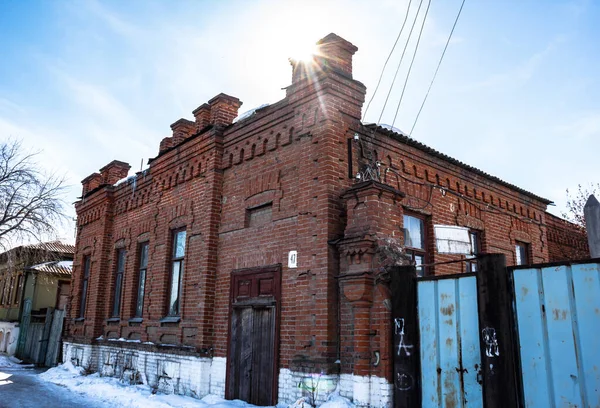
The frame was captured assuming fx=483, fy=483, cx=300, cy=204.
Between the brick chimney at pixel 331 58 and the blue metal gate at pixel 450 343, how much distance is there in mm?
4064

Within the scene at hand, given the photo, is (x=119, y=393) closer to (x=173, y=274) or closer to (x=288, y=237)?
(x=173, y=274)

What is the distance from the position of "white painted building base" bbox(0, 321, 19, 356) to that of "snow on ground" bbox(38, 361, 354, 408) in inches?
426

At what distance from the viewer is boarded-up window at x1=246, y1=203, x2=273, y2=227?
900cm

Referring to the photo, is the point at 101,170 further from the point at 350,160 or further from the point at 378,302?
the point at 378,302

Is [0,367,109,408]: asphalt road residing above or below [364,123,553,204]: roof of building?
below

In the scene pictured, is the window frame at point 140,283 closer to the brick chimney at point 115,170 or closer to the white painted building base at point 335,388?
the brick chimney at point 115,170

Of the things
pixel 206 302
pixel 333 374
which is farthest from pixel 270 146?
pixel 333 374

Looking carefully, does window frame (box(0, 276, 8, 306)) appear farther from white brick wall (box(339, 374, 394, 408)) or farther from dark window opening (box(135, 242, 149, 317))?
white brick wall (box(339, 374, 394, 408))

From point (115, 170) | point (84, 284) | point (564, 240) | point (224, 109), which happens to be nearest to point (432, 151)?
point (224, 109)

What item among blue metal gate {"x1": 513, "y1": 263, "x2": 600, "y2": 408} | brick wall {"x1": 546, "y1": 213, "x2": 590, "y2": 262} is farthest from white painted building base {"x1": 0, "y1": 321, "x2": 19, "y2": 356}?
blue metal gate {"x1": 513, "y1": 263, "x2": 600, "y2": 408}

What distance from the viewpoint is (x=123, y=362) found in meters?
12.4

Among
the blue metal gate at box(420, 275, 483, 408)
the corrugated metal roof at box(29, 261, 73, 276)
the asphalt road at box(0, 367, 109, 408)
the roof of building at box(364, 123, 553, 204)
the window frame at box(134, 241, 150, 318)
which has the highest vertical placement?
the roof of building at box(364, 123, 553, 204)

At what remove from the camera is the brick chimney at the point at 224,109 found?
10.8m

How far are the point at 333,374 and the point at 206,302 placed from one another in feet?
11.5
